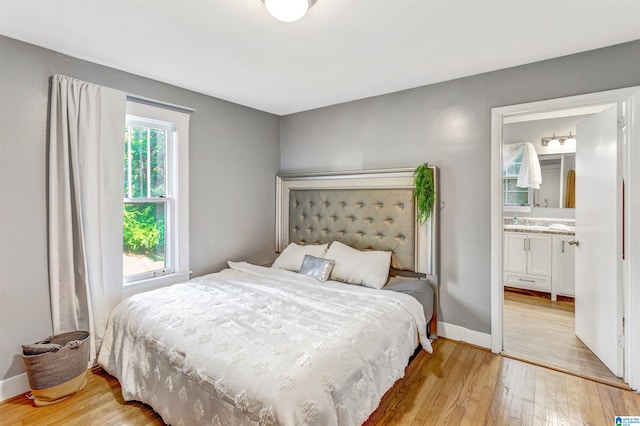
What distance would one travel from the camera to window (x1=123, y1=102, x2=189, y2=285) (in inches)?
105

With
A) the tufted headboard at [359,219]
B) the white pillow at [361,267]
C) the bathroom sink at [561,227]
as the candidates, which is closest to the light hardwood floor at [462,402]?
the white pillow at [361,267]

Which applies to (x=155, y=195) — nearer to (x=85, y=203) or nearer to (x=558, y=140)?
(x=85, y=203)

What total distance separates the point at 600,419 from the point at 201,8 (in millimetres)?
3210

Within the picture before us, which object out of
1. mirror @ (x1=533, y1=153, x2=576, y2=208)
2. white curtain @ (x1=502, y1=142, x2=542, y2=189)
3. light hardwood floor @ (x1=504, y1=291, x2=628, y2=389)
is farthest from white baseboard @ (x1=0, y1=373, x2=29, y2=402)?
mirror @ (x1=533, y1=153, x2=576, y2=208)

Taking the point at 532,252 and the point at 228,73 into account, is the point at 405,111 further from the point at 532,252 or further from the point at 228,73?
the point at 532,252

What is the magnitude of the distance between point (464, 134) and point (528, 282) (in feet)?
8.37

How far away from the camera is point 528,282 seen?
4090mm

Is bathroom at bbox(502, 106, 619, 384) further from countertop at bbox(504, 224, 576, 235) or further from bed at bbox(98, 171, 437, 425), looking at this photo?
bed at bbox(98, 171, 437, 425)

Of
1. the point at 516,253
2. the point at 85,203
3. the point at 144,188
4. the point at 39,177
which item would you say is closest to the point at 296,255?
the point at 144,188

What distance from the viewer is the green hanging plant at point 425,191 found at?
9.05ft

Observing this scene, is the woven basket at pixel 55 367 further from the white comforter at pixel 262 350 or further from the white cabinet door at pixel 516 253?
the white cabinet door at pixel 516 253

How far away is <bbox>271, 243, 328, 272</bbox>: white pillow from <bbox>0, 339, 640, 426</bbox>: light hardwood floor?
4.29ft

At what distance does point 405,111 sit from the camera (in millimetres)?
3018

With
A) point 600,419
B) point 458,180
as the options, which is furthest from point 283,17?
point 600,419
